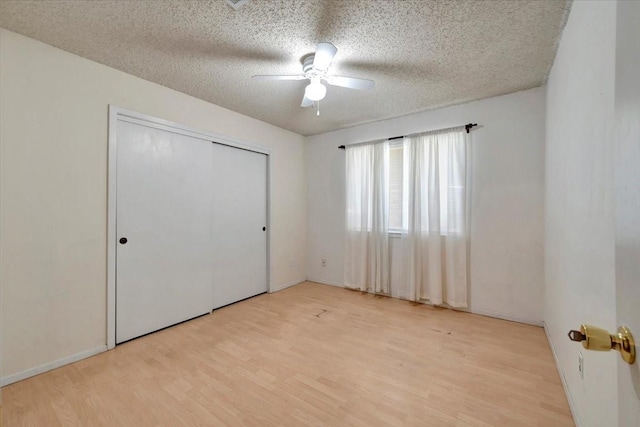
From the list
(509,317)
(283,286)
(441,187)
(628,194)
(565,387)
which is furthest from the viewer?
(283,286)

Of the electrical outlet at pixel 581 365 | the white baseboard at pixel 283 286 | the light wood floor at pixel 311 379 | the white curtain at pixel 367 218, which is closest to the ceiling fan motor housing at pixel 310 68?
the white curtain at pixel 367 218

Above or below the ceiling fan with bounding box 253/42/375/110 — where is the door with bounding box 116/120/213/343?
below

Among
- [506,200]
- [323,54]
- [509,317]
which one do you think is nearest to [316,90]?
[323,54]

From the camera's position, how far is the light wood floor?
1.52 m

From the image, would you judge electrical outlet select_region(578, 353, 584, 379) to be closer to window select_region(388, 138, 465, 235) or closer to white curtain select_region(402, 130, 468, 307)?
white curtain select_region(402, 130, 468, 307)

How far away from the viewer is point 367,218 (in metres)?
3.74

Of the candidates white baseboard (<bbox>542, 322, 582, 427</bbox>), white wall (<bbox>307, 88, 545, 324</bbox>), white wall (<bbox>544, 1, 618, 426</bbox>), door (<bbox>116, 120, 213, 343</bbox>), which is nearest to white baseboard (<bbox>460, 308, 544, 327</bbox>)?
white wall (<bbox>307, 88, 545, 324</bbox>)

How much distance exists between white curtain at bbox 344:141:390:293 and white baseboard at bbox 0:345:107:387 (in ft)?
9.51

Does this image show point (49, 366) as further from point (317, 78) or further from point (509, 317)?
point (509, 317)

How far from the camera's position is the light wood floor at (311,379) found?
1.52m

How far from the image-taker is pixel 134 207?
2434 mm

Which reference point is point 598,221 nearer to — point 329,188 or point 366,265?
point 366,265

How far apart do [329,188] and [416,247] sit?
164 centimetres

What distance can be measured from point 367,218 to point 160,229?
2.58m
